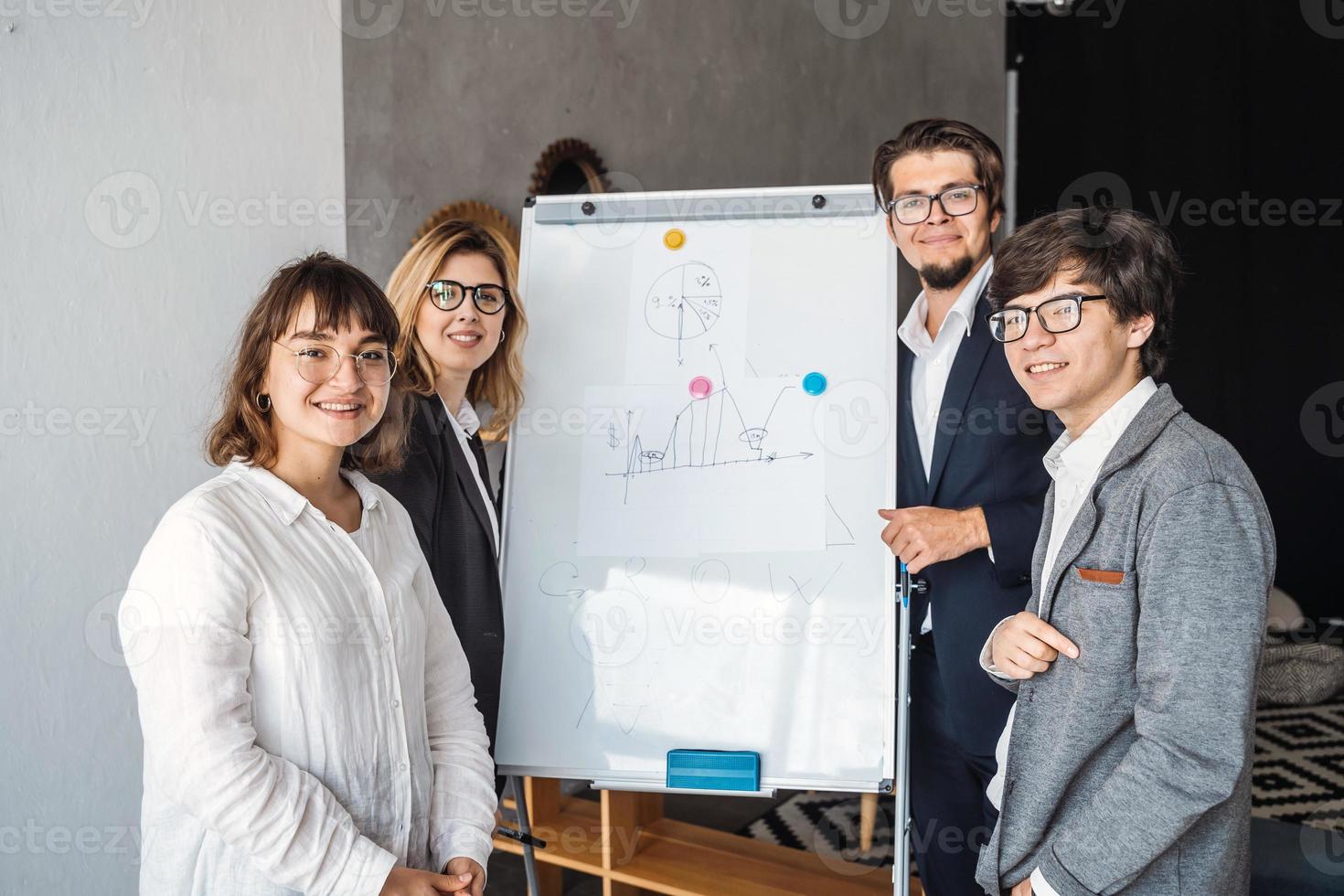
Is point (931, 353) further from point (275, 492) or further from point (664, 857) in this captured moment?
point (664, 857)

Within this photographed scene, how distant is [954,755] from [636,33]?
9.99ft

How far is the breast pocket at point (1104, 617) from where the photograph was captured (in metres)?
1.36

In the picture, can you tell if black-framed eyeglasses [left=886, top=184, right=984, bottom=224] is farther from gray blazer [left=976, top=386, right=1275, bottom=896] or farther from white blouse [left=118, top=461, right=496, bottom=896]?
white blouse [left=118, top=461, right=496, bottom=896]

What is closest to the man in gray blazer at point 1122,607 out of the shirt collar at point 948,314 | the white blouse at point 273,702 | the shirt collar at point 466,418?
the shirt collar at point 948,314

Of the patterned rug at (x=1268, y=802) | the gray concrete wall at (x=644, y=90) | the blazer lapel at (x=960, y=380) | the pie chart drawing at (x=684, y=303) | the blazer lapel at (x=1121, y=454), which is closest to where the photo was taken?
the blazer lapel at (x=1121, y=454)

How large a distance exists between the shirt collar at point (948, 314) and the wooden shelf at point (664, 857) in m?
1.26

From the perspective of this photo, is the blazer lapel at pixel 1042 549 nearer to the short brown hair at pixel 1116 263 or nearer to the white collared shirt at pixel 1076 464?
the white collared shirt at pixel 1076 464

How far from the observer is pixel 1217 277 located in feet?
18.8

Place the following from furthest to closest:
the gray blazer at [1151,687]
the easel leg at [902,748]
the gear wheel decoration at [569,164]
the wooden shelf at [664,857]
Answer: the gear wheel decoration at [569,164], the wooden shelf at [664,857], the easel leg at [902,748], the gray blazer at [1151,687]

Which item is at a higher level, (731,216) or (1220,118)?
(1220,118)

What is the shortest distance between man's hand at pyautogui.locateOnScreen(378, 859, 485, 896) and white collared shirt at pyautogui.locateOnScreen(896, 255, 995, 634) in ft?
3.50

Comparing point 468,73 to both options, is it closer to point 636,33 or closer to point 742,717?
point 636,33

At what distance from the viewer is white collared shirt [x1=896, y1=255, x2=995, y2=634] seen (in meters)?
2.09

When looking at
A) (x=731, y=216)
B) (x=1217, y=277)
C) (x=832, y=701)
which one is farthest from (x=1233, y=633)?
(x=1217, y=277)
